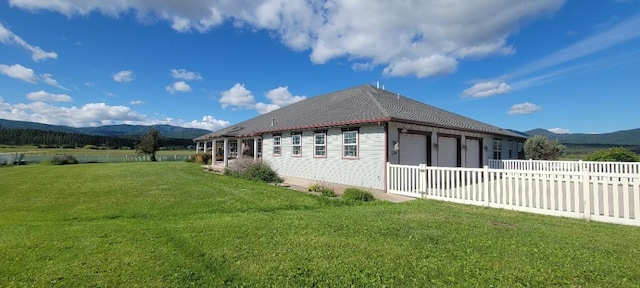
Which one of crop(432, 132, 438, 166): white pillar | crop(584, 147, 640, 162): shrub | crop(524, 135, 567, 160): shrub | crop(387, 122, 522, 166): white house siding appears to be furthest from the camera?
crop(524, 135, 567, 160): shrub

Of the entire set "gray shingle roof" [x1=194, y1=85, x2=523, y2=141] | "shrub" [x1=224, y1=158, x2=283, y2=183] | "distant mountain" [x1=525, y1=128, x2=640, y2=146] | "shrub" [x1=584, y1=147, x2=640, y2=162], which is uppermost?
"distant mountain" [x1=525, y1=128, x2=640, y2=146]

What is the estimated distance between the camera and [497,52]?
1881 centimetres

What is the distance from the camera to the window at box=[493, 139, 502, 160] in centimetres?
1839

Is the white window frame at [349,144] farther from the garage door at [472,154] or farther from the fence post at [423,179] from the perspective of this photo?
the garage door at [472,154]

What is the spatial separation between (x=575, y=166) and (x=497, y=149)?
4524 millimetres

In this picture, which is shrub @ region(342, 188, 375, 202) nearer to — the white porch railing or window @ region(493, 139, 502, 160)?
the white porch railing

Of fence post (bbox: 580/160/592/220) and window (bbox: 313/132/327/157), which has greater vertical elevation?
window (bbox: 313/132/327/157)

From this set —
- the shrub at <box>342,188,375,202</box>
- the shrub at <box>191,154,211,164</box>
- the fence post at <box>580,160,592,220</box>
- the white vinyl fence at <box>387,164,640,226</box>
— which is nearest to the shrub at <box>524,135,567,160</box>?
the white vinyl fence at <box>387,164,640,226</box>

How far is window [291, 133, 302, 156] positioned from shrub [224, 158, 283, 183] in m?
1.67

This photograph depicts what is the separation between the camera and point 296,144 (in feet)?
51.9

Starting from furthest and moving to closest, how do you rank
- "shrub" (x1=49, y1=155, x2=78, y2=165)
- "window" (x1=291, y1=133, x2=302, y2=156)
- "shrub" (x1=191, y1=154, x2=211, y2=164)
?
"shrub" (x1=49, y1=155, x2=78, y2=165)
"shrub" (x1=191, y1=154, x2=211, y2=164)
"window" (x1=291, y1=133, x2=302, y2=156)

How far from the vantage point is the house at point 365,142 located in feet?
37.6

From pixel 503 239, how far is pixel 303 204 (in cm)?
495

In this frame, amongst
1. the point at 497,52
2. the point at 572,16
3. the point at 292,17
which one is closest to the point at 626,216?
the point at 572,16
